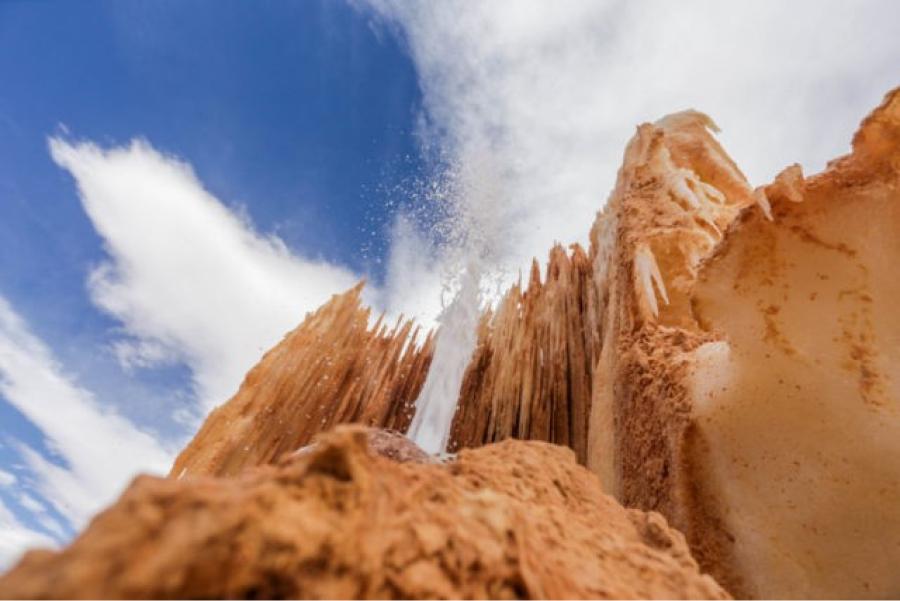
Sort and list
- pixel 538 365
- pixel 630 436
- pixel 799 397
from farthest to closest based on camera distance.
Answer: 1. pixel 538 365
2. pixel 630 436
3. pixel 799 397

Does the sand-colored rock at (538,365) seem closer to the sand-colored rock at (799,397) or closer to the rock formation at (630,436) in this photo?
the rock formation at (630,436)

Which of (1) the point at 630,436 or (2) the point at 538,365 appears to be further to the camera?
(2) the point at 538,365

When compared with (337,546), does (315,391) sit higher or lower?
higher

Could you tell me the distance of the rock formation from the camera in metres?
0.94

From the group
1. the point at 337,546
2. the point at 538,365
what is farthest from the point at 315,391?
the point at 337,546

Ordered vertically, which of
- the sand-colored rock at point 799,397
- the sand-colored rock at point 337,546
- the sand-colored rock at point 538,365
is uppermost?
the sand-colored rock at point 538,365

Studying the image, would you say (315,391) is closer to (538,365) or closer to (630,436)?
(538,365)

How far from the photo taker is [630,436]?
4.98 metres

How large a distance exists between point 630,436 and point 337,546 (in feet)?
15.2

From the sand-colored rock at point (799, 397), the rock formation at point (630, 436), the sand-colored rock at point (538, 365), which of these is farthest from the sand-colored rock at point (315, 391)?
the sand-colored rock at point (799, 397)

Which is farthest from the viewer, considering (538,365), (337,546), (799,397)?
(538,365)

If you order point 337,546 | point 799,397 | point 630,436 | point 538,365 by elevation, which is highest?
point 538,365

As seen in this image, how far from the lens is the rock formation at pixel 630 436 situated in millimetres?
Result: 939

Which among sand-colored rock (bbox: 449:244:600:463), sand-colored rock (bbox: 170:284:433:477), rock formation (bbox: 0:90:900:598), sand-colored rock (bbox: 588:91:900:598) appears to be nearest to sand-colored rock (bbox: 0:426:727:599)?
rock formation (bbox: 0:90:900:598)
